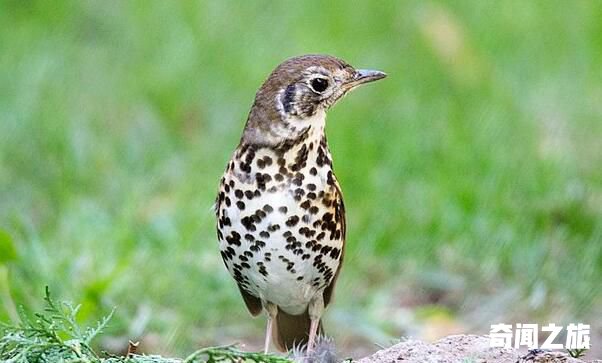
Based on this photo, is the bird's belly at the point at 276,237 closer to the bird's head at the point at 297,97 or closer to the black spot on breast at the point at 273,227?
the black spot on breast at the point at 273,227

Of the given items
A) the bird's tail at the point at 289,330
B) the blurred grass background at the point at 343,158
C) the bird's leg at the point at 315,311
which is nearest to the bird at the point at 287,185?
the bird's leg at the point at 315,311

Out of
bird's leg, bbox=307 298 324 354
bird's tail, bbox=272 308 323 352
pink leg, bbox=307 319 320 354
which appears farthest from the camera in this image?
bird's tail, bbox=272 308 323 352

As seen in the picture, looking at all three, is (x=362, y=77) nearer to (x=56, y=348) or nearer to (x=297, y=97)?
(x=297, y=97)

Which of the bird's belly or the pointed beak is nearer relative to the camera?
the bird's belly

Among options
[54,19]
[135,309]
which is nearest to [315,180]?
[135,309]

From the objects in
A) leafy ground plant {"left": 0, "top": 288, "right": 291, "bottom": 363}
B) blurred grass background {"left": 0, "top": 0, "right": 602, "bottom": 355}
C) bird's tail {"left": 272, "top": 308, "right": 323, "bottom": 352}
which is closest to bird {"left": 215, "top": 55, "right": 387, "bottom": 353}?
bird's tail {"left": 272, "top": 308, "right": 323, "bottom": 352}

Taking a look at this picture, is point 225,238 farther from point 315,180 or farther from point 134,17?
point 134,17

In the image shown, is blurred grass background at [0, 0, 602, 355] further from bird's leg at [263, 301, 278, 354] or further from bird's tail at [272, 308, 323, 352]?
bird's leg at [263, 301, 278, 354]
